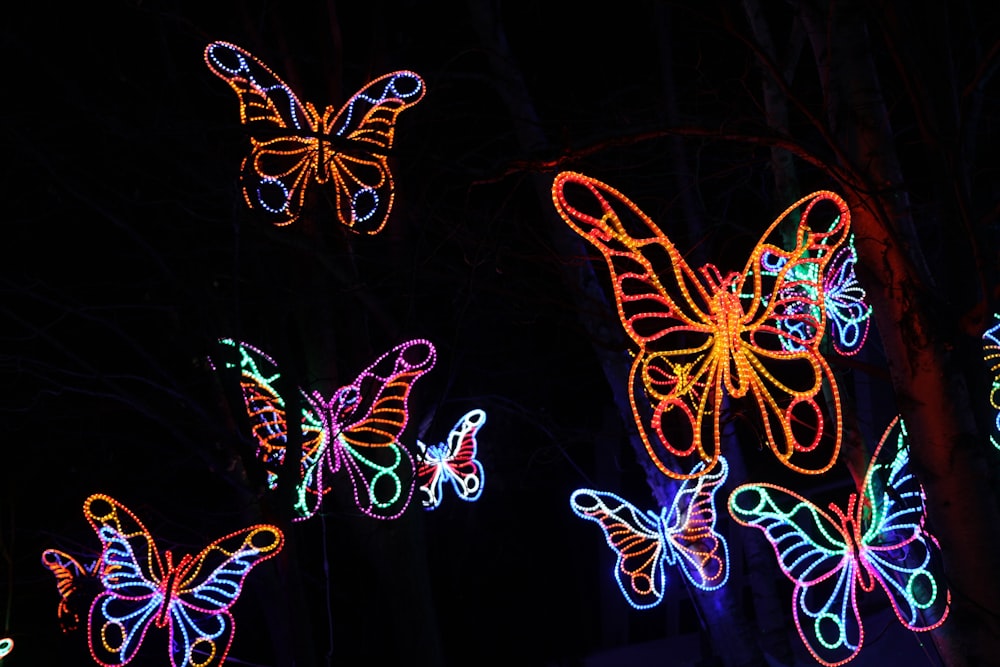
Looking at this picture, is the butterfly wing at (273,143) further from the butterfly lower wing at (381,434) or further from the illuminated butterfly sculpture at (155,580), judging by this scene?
the illuminated butterfly sculpture at (155,580)

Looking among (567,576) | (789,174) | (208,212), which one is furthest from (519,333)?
(789,174)

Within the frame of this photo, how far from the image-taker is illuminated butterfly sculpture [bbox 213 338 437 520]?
21.6ft

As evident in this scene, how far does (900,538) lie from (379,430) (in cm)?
333

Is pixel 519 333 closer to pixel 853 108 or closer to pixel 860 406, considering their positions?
pixel 860 406

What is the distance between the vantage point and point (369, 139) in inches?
245

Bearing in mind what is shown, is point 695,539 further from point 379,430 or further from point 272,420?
point 272,420

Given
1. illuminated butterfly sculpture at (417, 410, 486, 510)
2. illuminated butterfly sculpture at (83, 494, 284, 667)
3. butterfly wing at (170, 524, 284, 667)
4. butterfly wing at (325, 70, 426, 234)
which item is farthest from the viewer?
illuminated butterfly sculpture at (417, 410, 486, 510)

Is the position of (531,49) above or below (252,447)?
above

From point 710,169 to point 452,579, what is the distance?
5508 mm

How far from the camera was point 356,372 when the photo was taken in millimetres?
7586

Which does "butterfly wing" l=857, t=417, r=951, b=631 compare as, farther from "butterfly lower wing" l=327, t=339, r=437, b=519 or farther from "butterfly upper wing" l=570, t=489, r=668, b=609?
"butterfly lower wing" l=327, t=339, r=437, b=519

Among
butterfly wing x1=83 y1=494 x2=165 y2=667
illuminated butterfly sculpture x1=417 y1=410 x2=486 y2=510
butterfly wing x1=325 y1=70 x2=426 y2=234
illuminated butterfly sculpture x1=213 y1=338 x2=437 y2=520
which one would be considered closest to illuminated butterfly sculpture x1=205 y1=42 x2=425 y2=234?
butterfly wing x1=325 y1=70 x2=426 y2=234

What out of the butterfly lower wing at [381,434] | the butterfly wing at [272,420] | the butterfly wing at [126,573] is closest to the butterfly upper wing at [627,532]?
the butterfly lower wing at [381,434]

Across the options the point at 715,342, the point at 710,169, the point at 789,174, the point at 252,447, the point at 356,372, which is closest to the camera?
the point at 252,447
